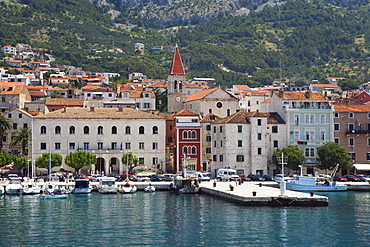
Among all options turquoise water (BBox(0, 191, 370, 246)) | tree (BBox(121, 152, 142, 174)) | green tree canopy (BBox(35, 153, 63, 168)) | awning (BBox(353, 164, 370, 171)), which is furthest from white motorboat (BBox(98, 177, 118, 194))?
awning (BBox(353, 164, 370, 171))

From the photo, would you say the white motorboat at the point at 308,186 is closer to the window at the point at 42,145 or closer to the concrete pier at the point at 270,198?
the concrete pier at the point at 270,198

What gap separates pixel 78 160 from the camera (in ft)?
288

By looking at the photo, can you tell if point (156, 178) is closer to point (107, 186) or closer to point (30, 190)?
point (107, 186)

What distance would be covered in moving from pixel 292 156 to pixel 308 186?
10877 millimetres

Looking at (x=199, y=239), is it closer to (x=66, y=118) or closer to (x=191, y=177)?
(x=191, y=177)

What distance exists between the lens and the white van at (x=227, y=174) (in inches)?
3407

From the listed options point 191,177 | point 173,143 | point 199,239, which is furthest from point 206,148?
point 199,239

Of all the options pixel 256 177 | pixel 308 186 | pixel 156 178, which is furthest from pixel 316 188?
pixel 156 178

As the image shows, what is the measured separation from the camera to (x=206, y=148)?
93.9 meters

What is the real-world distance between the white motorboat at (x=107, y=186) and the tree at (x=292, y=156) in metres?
22.6

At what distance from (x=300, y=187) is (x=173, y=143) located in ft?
82.3

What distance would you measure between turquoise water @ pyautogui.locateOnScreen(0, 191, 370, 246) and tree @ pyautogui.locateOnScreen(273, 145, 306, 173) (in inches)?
734

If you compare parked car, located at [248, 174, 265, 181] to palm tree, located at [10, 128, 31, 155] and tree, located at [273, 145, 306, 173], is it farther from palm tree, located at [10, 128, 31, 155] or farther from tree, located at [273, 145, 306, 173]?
palm tree, located at [10, 128, 31, 155]

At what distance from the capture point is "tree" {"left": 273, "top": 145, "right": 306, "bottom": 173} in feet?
291
